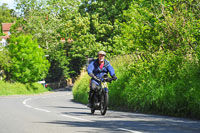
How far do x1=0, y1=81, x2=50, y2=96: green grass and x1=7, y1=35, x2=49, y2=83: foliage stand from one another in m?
1.27

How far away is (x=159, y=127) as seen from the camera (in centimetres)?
964

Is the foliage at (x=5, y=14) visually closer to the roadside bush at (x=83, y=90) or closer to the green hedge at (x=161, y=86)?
the roadside bush at (x=83, y=90)

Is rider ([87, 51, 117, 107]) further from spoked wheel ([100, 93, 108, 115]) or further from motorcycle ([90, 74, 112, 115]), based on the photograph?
spoked wheel ([100, 93, 108, 115])

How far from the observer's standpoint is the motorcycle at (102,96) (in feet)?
43.8

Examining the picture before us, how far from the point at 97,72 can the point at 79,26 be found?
3926 cm

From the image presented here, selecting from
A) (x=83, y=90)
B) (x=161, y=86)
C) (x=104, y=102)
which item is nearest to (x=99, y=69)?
(x=104, y=102)

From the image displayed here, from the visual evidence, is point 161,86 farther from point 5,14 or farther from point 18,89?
point 5,14

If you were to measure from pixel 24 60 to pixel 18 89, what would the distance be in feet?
15.6

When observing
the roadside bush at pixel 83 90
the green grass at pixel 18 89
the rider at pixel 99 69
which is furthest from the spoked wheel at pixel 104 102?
the green grass at pixel 18 89

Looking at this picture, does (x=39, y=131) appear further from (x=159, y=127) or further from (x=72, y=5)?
(x=72, y=5)

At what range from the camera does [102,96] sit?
13500 mm

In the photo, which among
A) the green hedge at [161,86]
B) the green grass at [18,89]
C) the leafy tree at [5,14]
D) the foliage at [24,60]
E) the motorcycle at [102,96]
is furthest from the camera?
the leafy tree at [5,14]

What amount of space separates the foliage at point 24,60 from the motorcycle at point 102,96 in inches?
1757

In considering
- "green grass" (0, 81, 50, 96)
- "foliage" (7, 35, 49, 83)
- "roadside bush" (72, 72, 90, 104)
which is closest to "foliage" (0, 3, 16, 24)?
"green grass" (0, 81, 50, 96)
